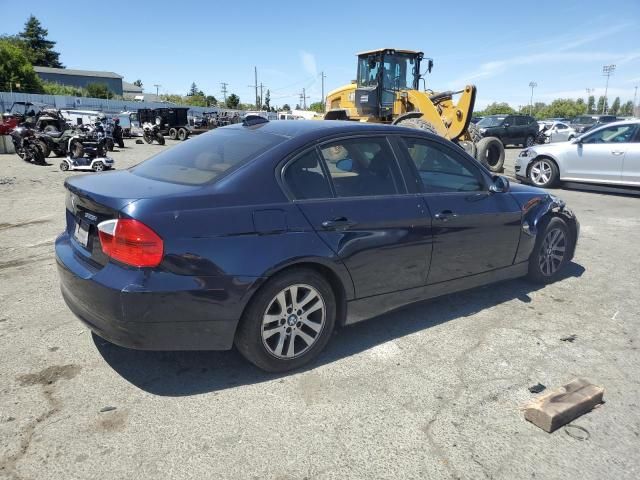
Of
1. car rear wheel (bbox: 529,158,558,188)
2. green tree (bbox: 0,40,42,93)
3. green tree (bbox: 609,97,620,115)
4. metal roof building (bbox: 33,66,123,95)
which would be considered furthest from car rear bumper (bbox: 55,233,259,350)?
green tree (bbox: 609,97,620,115)

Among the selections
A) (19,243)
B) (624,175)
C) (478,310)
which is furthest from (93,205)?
(624,175)

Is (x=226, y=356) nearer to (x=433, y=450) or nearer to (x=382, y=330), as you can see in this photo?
(x=382, y=330)

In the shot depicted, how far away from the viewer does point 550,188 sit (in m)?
11.9

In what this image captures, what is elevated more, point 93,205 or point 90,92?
point 90,92

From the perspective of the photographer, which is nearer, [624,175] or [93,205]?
[93,205]

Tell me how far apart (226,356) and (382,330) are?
122 centimetres

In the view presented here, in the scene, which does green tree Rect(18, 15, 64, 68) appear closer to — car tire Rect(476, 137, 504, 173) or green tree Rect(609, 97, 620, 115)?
car tire Rect(476, 137, 504, 173)

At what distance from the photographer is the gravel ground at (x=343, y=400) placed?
2.29 m

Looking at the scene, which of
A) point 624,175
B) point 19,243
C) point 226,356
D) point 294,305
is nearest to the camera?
point 294,305

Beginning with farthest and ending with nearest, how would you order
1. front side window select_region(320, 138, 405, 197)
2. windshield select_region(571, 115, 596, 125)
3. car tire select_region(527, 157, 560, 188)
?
windshield select_region(571, 115, 596, 125), car tire select_region(527, 157, 560, 188), front side window select_region(320, 138, 405, 197)

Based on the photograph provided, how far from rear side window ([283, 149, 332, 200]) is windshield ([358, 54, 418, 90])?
37.1 feet

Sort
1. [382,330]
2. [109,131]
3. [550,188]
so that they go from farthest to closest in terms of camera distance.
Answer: [109,131], [550,188], [382,330]

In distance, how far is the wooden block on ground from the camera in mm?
2561

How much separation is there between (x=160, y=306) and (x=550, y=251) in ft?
12.7
